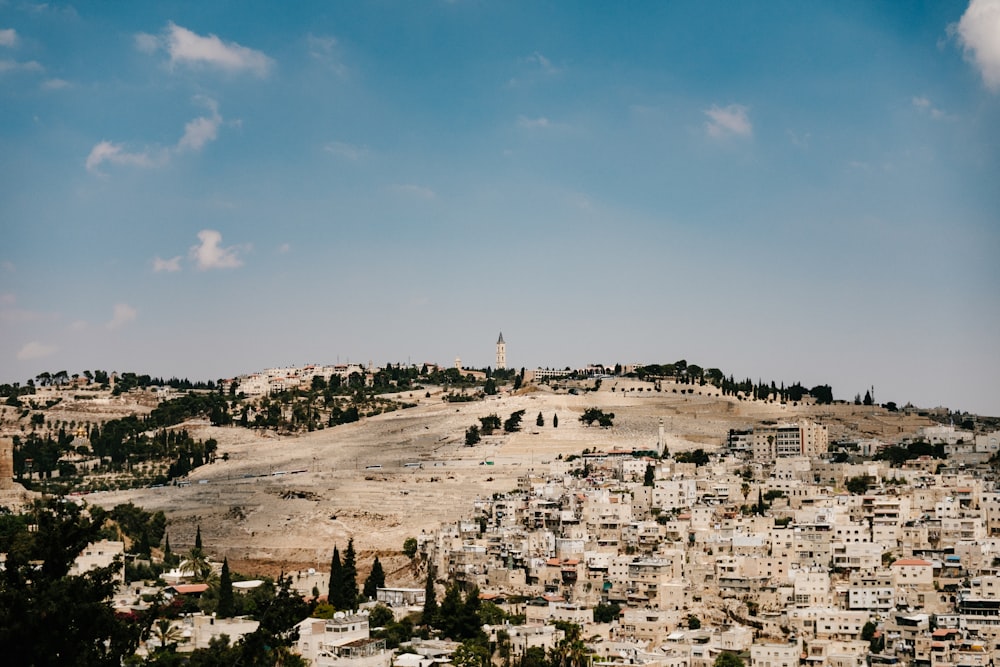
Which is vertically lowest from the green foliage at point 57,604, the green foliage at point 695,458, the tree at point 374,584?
the tree at point 374,584

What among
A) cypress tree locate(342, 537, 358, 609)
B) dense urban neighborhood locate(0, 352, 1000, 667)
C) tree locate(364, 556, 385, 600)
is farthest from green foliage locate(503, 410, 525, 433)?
cypress tree locate(342, 537, 358, 609)

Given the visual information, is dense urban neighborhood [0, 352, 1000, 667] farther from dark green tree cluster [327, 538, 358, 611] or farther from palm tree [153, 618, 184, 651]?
palm tree [153, 618, 184, 651]

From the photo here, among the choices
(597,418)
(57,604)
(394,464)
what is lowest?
(57,604)

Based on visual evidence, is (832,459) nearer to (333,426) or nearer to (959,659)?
(959,659)

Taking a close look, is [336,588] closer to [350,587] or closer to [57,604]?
[350,587]

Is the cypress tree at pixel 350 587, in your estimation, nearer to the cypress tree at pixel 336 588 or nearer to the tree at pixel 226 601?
the cypress tree at pixel 336 588

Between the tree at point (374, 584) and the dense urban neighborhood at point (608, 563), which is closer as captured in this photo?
the dense urban neighborhood at point (608, 563)

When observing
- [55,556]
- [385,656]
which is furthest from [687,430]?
[55,556]

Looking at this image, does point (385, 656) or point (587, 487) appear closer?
point (385, 656)

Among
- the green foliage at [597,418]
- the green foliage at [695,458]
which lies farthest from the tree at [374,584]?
the green foliage at [597,418]

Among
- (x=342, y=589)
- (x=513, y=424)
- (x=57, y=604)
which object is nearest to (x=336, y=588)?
(x=342, y=589)

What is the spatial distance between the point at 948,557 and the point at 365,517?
24.4 metres

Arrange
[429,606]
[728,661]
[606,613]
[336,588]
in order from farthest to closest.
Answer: [336,588]
[606,613]
[429,606]
[728,661]

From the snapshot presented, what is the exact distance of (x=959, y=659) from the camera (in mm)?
25969
